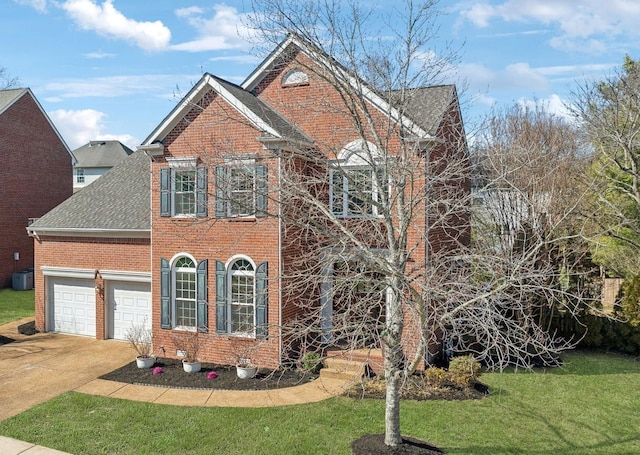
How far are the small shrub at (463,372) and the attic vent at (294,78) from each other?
9.31m

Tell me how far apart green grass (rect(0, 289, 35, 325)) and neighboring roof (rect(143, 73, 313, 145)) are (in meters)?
11.3

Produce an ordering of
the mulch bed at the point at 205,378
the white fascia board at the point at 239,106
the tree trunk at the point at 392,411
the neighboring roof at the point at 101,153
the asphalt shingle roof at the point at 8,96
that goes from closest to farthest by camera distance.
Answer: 1. the tree trunk at the point at 392,411
2. the mulch bed at the point at 205,378
3. the white fascia board at the point at 239,106
4. the asphalt shingle roof at the point at 8,96
5. the neighboring roof at the point at 101,153

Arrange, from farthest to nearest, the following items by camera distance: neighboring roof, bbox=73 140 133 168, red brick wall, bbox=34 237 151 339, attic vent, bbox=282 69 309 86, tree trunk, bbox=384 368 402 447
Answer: neighboring roof, bbox=73 140 133 168 → red brick wall, bbox=34 237 151 339 → attic vent, bbox=282 69 309 86 → tree trunk, bbox=384 368 402 447

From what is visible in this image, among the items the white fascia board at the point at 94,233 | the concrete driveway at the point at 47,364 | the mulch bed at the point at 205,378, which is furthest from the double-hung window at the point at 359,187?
the concrete driveway at the point at 47,364

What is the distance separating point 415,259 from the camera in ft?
42.7

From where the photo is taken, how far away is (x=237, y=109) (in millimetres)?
13492

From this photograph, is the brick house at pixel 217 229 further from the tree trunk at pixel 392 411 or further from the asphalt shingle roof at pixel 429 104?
the tree trunk at pixel 392 411

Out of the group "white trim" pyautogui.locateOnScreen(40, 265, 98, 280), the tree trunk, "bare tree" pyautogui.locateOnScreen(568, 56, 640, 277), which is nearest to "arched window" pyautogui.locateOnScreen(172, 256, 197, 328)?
"white trim" pyautogui.locateOnScreen(40, 265, 98, 280)

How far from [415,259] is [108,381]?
8795 millimetres

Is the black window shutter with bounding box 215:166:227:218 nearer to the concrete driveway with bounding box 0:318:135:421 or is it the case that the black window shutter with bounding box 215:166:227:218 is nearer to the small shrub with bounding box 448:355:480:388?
the concrete driveway with bounding box 0:318:135:421

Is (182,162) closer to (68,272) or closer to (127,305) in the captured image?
(127,305)

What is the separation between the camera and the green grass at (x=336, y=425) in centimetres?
896

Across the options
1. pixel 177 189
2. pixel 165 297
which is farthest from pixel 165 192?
pixel 165 297

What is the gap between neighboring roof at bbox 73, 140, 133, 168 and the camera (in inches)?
2101
